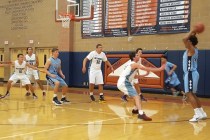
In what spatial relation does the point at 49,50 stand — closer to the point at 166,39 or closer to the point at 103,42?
the point at 103,42

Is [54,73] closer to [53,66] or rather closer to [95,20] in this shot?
[53,66]

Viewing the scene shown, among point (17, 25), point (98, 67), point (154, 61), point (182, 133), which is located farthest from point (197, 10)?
point (17, 25)

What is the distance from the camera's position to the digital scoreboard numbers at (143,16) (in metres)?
13.3

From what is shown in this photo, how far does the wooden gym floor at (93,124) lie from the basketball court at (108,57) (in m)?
0.02

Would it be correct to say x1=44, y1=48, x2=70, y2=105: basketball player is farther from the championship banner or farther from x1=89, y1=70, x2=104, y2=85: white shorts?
the championship banner

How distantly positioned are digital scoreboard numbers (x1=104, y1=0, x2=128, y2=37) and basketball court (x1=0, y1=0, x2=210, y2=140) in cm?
4

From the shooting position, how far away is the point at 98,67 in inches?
413

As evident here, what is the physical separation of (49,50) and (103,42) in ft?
13.4

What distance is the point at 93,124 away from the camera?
6340 millimetres

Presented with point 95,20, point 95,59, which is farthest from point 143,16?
point 95,59

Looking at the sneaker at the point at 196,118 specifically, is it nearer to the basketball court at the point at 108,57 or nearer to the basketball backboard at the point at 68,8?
the basketball court at the point at 108,57

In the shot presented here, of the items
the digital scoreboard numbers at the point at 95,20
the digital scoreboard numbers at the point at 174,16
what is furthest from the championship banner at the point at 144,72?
the digital scoreboard numbers at the point at 95,20

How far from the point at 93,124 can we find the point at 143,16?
8.25 meters

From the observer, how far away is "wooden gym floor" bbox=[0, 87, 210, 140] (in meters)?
5.26
